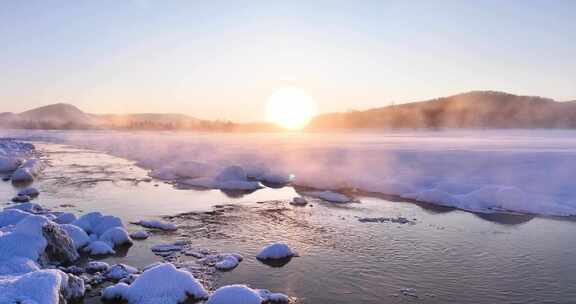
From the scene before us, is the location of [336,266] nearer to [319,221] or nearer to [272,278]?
[272,278]

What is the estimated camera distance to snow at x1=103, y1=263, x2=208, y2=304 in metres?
8.80

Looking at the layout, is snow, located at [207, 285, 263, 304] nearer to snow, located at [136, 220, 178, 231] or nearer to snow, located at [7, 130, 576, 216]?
snow, located at [136, 220, 178, 231]

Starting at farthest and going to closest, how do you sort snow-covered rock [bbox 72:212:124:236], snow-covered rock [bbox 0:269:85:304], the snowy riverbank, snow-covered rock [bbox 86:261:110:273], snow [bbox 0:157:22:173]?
snow [bbox 0:157:22:173], snow-covered rock [bbox 72:212:124:236], snow-covered rock [bbox 86:261:110:273], the snowy riverbank, snow-covered rock [bbox 0:269:85:304]

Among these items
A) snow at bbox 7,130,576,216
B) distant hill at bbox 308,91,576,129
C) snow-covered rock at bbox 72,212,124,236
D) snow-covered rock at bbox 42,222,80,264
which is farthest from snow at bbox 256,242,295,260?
distant hill at bbox 308,91,576,129

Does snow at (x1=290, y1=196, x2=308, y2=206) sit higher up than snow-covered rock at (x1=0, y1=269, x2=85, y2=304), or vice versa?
snow-covered rock at (x1=0, y1=269, x2=85, y2=304)

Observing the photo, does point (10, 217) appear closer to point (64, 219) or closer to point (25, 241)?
point (64, 219)

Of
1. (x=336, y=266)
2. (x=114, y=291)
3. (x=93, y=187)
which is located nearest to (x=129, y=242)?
(x=114, y=291)

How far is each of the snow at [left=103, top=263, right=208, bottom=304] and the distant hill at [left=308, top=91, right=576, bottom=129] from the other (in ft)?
267

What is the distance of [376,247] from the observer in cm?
1279

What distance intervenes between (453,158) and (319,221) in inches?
593

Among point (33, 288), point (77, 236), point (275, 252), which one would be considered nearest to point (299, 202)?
point (275, 252)

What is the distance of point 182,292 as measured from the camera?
9.00 metres

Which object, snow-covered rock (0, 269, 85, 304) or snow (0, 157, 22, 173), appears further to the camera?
snow (0, 157, 22, 173)

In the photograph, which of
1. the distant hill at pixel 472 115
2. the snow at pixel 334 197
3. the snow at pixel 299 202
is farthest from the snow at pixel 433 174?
the distant hill at pixel 472 115
